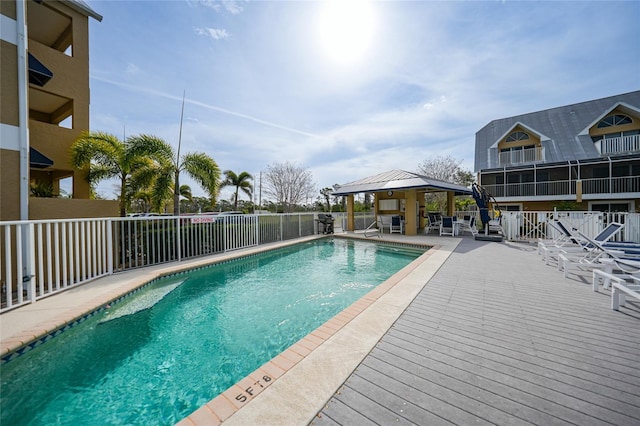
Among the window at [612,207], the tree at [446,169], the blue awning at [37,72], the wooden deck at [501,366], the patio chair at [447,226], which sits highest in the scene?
the tree at [446,169]

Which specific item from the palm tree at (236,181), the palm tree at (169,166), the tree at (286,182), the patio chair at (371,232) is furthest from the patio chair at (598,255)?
the tree at (286,182)

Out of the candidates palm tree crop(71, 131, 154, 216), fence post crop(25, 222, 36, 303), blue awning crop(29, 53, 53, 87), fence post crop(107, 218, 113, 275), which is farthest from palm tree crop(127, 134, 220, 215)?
fence post crop(25, 222, 36, 303)

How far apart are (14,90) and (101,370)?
636 centimetres

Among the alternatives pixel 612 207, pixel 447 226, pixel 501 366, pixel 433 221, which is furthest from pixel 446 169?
pixel 501 366

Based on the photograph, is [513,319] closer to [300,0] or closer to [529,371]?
[529,371]

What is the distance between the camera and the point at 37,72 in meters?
Result: 6.46

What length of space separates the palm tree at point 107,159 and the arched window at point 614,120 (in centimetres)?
2822

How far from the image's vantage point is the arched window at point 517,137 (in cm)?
1897

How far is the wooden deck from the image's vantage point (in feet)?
5.33

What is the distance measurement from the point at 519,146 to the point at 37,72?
26967 mm

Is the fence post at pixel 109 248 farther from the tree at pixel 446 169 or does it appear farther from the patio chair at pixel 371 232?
the tree at pixel 446 169

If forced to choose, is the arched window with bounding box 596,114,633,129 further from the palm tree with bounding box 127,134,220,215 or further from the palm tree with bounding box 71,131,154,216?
the palm tree with bounding box 71,131,154,216

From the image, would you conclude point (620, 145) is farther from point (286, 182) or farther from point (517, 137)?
point (286, 182)

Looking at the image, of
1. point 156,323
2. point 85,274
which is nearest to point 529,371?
point 156,323
